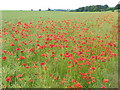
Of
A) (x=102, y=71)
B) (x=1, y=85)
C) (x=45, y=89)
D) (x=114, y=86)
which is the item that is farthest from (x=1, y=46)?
(x=114, y=86)

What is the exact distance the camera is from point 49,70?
3598mm

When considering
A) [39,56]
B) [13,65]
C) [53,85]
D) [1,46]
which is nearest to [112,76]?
[53,85]

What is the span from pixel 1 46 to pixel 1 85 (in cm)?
234

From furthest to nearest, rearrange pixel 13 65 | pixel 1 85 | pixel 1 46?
1. pixel 1 46
2. pixel 13 65
3. pixel 1 85

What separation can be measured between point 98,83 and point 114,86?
0.31m

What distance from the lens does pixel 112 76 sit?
3379 millimetres

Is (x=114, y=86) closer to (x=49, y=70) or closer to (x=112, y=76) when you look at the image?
(x=112, y=76)

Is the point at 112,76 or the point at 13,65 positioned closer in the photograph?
the point at 112,76

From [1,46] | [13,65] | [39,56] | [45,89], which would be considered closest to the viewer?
[45,89]

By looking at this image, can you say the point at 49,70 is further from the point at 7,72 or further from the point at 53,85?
the point at 7,72

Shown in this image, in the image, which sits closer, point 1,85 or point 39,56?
point 1,85

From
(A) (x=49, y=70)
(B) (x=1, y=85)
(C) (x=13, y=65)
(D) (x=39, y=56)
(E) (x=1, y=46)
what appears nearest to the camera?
(B) (x=1, y=85)

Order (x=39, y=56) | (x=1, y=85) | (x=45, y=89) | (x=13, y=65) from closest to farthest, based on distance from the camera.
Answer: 1. (x=45, y=89)
2. (x=1, y=85)
3. (x=13, y=65)
4. (x=39, y=56)

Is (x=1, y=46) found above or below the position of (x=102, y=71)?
above
